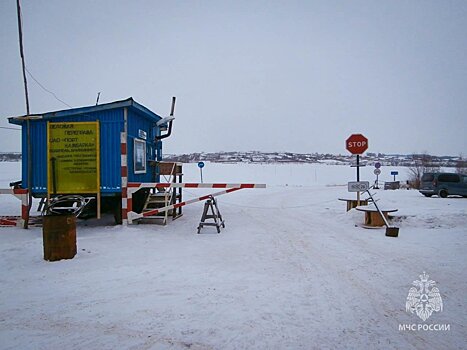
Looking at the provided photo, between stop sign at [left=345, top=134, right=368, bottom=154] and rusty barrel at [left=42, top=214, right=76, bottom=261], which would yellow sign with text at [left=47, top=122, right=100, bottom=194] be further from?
stop sign at [left=345, top=134, right=368, bottom=154]

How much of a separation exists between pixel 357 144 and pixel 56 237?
9.87 m

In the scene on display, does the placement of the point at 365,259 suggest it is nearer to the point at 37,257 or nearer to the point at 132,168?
the point at 37,257

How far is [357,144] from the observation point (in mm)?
11938

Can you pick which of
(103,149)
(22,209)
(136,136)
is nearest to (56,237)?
(103,149)

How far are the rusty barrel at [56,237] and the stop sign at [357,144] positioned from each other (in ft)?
31.3

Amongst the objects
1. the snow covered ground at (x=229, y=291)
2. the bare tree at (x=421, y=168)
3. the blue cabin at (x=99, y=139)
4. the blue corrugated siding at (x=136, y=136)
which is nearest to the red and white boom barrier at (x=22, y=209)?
the blue cabin at (x=99, y=139)

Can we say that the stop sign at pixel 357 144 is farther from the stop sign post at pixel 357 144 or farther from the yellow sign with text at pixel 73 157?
the yellow sign with text at pixel 73 157

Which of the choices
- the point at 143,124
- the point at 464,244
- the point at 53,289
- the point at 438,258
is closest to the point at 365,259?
the point at 438,258

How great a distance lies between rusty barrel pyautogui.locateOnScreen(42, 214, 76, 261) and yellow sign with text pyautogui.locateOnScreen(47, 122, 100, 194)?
134 inches

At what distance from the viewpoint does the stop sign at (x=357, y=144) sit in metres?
11.8

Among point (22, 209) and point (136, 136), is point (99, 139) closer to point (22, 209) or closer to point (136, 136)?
point (136, 136)

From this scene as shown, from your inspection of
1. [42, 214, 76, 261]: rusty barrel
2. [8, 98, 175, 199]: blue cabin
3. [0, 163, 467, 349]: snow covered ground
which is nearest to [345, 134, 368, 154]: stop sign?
[0, 163, 467, 349]: snow covered ground

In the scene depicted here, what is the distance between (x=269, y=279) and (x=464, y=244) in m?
5.23

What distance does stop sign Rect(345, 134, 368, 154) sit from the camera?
38.8 feet
